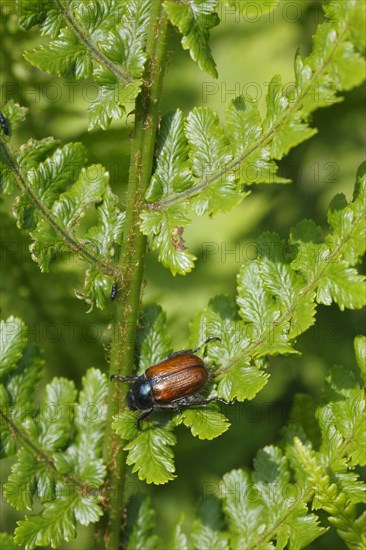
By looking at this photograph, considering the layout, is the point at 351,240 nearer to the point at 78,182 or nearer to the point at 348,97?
A: the point at 78,182

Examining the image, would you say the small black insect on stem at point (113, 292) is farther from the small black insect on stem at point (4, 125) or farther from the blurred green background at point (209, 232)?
the blurred green background at point (209, 232)

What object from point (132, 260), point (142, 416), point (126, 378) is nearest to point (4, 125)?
point (132, 260)

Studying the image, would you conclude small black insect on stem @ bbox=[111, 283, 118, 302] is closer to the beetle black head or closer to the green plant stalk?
the green plant stalk

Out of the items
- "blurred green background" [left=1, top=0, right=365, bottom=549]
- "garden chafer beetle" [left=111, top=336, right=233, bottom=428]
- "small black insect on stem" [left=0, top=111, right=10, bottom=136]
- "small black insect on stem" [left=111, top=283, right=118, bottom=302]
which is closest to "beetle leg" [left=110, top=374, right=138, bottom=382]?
"garden chafer beetle" [left=111, top=336, right=233, bottom=428]

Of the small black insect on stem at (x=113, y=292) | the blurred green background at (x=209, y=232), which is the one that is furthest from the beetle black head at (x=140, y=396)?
the blurred green background at (x=209, y=232)

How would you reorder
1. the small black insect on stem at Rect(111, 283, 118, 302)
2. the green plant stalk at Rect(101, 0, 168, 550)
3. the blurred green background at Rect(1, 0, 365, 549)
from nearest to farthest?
the green plant stalk at Rect(101, 0, 168, 550)
the small black insect on stem at Rect(111, 283, 118, 302)
the blurred green background at Rect(1, 0, 365, 549)

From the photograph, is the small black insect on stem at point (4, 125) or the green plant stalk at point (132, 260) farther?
the small black insect on stem at point (4, 125)

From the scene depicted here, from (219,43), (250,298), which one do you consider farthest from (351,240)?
(219,43)
